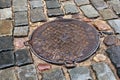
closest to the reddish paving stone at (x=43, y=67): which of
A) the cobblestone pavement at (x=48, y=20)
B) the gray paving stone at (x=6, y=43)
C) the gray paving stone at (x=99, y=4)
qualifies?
the cobblestone pavement at (x=48, y=20)

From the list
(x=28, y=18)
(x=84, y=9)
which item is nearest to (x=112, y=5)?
(x=84, y=9)

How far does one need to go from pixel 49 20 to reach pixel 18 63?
3.37 ft

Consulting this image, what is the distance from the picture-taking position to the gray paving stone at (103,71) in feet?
9.70

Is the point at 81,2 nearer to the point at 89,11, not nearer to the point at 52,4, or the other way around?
the point at 89,11

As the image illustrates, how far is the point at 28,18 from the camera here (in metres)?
3.99

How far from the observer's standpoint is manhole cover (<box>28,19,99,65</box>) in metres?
3.28

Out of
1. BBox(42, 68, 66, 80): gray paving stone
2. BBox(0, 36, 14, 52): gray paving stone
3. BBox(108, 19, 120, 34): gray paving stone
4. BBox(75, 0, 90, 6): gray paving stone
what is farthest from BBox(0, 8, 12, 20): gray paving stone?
BBox(108, 19, 120, 34): gray paving stone

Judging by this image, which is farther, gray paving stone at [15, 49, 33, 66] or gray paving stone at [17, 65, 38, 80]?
gray paving stone at [15, 49, 33, 66]

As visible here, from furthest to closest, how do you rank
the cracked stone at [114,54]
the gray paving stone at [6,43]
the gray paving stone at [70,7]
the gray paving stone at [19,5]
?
the gray paving stone at [19,5] → the gray paving stone at [70,7] → the gray paving stone at [6,43] → the cracked stone at [114,54]

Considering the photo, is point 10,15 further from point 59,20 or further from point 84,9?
point 84,9

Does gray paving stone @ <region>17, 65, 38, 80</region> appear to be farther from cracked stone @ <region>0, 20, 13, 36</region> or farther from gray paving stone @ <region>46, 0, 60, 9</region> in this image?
gray paving stone @ <region>46, 0, 60, 9</region>

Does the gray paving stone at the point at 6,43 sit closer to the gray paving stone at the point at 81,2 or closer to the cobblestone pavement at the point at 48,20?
the cobblestone pavement at the point at 48,20

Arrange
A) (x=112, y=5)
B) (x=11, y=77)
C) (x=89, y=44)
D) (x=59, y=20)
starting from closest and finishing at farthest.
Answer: (x=11, y=77) < (x=89, y=44) < (x=59, y=20) < (x=112, y=5)

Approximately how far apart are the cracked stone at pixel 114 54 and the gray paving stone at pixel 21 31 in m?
1.22
